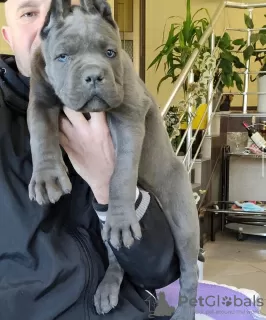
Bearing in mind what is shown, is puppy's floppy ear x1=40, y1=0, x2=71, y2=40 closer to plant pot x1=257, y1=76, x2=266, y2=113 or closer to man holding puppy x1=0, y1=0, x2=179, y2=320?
man holding puppy x1=0, y1=0, x2=179, y2=320

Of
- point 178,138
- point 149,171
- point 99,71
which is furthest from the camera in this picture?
point 178,138

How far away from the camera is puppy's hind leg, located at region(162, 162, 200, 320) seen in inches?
51.3

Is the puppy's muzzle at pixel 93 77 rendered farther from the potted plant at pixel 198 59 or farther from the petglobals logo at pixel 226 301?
the potted plant at pixel 198 59

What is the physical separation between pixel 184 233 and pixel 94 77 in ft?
1.73

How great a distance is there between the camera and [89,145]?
116cm

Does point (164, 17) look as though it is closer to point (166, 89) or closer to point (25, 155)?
point (166, 89)

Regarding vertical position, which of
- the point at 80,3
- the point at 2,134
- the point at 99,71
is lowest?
the point at 2,134

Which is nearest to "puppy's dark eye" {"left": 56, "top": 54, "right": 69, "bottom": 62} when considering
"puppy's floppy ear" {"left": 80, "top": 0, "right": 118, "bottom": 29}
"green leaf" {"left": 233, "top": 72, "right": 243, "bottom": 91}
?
"puppy's floppy ear" {"left": 80, "top": 0, "right": 118, "bottom": 29}

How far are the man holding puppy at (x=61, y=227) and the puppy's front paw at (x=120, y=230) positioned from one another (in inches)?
1.7

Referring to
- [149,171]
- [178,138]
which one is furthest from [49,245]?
[178,138]

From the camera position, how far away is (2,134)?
110cm

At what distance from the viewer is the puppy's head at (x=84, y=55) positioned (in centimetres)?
97

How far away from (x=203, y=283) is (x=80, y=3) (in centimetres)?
111

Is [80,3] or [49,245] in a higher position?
[80,3]
